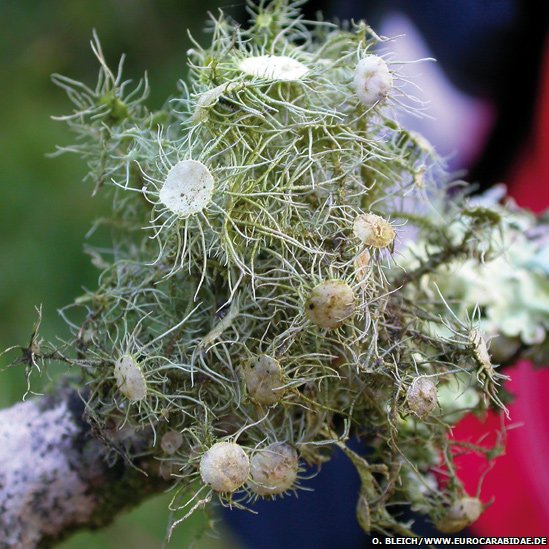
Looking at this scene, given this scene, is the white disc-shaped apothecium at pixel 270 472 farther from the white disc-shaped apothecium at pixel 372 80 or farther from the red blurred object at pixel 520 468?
the red blurred object at pixel 520 468

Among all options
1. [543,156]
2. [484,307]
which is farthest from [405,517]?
[543,156]

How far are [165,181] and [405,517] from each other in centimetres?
51

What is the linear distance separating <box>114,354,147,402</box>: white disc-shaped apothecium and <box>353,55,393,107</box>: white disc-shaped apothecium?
0.18 metres

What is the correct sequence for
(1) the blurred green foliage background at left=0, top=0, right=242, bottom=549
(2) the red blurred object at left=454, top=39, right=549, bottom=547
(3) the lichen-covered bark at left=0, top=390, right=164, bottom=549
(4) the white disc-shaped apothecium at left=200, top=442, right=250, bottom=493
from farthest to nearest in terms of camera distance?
(1) the blurred green foliage background at left=0, top=0, right=242, bottom=549 < (2) the red blurred object at left=454, top=39, right=549, bottom=547 < (3) the lichen-covered bark at left=0, top=390, right=164, bottom=549 < (4) the white disc-shaped apothecium at left=200, top=442, right=250, bottom=493

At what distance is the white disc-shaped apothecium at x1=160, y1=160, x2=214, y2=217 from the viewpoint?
338 millimetres

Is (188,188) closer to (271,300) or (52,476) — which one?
(271,300)

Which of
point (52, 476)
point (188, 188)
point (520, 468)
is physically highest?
point (188, 188)

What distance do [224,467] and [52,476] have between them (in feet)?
0.54

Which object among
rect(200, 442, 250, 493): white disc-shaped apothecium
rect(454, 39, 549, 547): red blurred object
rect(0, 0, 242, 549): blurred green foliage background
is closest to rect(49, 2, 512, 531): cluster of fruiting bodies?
rect(200, 442, 250, 493): white disc-shaped apothecium

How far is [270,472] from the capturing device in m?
0.34

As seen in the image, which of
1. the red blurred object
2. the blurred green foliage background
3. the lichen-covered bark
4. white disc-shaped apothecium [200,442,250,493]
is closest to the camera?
white disc-shaped apothecium [200,442,250,493]

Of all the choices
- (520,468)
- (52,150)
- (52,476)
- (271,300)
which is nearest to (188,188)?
(271,300)

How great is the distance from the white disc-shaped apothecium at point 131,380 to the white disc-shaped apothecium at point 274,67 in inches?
6.5

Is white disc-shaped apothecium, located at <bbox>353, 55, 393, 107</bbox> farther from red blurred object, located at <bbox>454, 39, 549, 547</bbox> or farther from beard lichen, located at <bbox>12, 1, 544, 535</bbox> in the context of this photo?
red blurred object, located at <bbox>454, 39, 549, 547</bbox>
